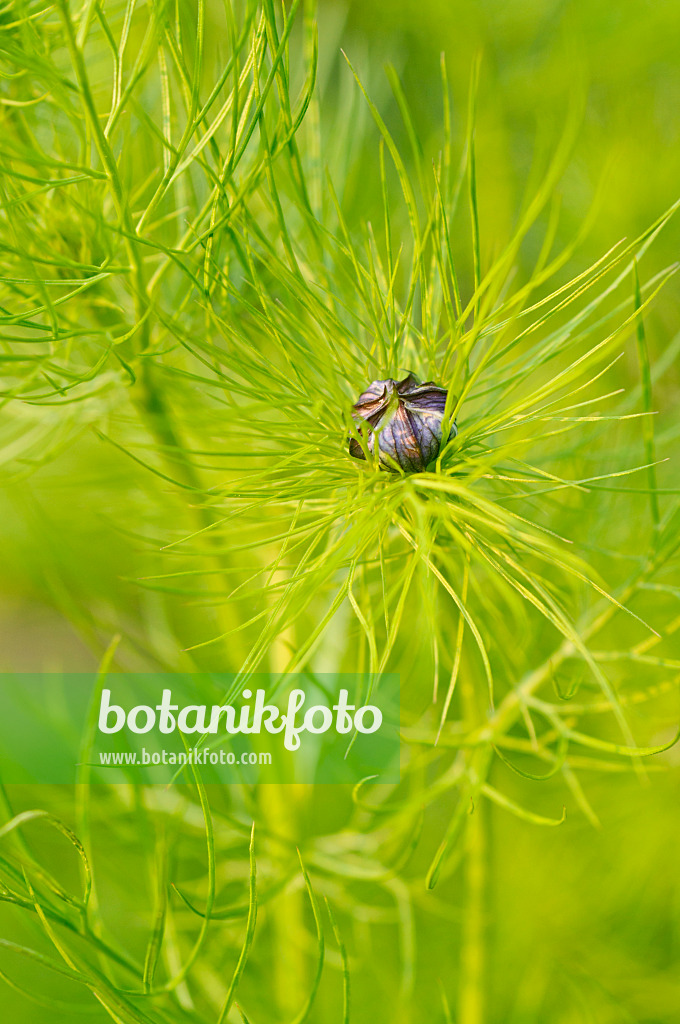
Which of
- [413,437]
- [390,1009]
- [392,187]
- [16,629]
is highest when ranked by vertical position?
[16,629]

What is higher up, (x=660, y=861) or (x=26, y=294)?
(x=26, y=294)

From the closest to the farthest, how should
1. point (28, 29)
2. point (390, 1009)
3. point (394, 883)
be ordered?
point (28, 29)
point (394, 883)
point (390, 1009)

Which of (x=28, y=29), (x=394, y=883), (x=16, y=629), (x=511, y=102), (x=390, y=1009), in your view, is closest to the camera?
(x=28, y=29)

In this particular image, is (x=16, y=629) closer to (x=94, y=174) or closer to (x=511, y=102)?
(x=511, y=102)

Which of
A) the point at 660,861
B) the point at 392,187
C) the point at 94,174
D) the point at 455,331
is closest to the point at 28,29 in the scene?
the point at 94,174
